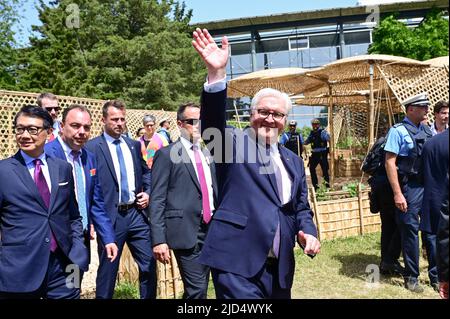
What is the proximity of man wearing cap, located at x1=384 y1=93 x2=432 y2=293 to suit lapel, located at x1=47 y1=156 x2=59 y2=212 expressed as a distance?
3.24 m

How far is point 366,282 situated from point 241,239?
327 centimetres

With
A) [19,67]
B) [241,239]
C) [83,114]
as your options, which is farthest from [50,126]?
[19,67]

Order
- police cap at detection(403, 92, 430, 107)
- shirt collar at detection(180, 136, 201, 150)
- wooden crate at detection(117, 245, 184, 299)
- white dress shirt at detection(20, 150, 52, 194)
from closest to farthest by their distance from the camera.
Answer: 1. white dress shirt at detection(20, 150, 52, 194)
2. shirt collar at detection(180, 136, 201, 150)
3. police cap at detection(403, 92, 430, 107)
4. wooden crate at detection(117, 245, 184, 299)

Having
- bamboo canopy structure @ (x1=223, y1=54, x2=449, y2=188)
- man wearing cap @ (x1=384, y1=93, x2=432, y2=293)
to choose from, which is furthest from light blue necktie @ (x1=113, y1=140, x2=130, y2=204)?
bamboo canopy structure @ (x1=223, y1=54, x2=449, y2=188)

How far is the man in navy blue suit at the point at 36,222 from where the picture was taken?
9.04 feet

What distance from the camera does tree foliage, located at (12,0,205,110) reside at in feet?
65.3

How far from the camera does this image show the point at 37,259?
280 cm

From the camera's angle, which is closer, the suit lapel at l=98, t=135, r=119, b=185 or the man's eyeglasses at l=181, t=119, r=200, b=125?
the man's eyeglasses at l=181, t=119, r=200, b=125

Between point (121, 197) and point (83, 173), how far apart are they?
0.51m

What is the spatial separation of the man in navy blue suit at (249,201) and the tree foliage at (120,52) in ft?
57.5

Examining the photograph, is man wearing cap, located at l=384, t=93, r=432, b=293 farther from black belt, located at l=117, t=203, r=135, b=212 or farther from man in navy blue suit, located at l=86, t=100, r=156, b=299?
black belt, located at l=117, t=203, r=135, b=212

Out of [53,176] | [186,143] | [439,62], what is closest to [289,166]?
[186,143]

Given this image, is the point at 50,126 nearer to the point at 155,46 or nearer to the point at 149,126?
the point at 149,126

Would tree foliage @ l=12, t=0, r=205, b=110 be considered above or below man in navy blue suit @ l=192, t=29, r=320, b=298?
above
